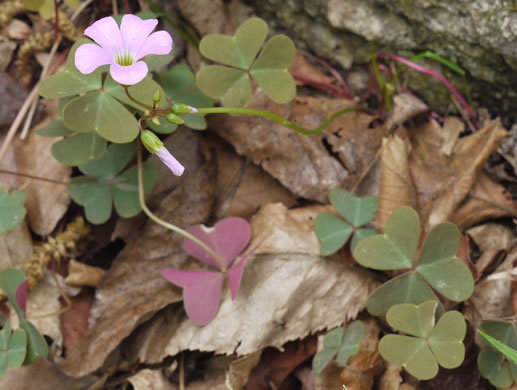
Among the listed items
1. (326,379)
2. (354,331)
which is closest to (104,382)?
(326,379)

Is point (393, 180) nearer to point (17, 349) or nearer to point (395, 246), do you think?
point (395, 246)

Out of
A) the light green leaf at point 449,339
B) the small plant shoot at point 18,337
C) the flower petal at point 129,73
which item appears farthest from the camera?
the small plant shoot at point 18,337

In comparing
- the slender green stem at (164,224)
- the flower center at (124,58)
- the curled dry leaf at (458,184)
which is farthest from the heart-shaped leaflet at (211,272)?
the flower center at (124,58)

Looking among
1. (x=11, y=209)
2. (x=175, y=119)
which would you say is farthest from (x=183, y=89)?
(x=11, y=209)

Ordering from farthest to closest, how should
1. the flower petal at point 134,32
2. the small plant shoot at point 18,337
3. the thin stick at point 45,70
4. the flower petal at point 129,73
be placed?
the thin stick at point 45,70, the small plant shoot at point 18,337, the flower petal at point 134,32, the flower petal at point 129,73

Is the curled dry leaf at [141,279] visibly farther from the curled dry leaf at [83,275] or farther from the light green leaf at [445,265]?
the light green leaf at [445,265]

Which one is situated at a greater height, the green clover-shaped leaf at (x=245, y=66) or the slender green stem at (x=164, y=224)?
the green clover-shaped leaf at (x=245, y=66)
